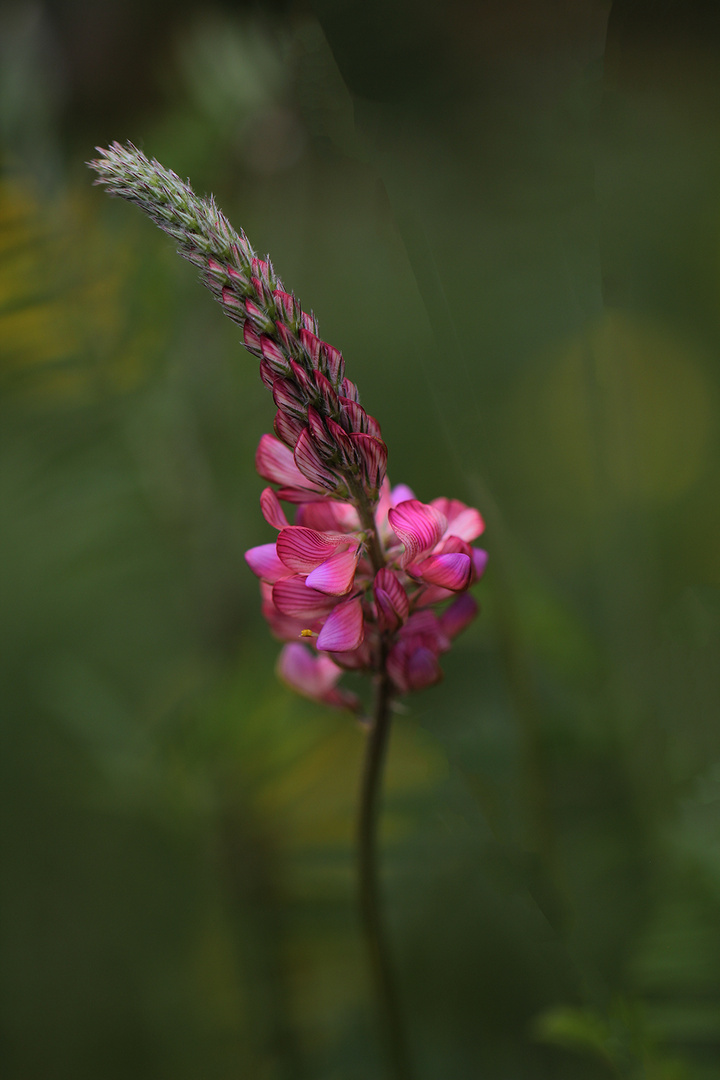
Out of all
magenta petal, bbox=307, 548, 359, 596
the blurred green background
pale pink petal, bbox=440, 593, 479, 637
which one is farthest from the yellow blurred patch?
magenta petal, bbox=307, 548, 359, 596

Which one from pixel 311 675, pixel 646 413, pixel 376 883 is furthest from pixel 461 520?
pixel 646 413

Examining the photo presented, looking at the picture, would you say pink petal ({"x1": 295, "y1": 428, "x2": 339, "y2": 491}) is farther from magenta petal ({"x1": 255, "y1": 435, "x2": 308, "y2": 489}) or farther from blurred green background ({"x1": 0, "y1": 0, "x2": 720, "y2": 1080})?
blurred green background ({"x1": 0, "y1": 0, "x2": 720, "y2": 1080})

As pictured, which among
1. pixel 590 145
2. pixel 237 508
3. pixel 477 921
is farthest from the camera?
pixel 237 508

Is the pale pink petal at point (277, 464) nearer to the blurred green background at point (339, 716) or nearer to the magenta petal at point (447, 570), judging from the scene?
the magenta petal at point (447, 570)

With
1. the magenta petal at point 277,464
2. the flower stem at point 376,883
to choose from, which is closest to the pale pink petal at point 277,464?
the magenta petal at point 277,464

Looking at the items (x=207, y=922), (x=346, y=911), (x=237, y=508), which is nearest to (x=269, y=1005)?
(x=346, y=911)

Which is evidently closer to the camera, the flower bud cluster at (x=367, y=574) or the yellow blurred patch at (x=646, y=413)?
the flower bud cluster at (x=367, y=574)

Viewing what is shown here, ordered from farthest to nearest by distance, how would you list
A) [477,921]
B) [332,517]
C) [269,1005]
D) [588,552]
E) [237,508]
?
[588,552] → [237,508] → [477,921] → [269,1005] → [332,517]

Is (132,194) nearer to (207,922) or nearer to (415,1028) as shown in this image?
(415,1028)

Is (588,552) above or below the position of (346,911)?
above
